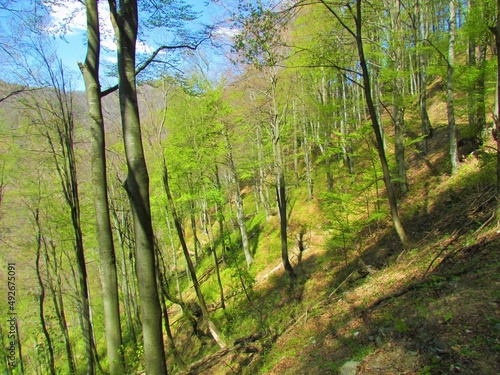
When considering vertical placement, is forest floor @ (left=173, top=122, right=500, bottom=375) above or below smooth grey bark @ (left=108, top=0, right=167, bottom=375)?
below

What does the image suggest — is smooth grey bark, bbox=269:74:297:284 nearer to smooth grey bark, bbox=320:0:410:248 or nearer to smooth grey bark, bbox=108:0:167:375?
smooth grey bark, bbox=320:0:410:248

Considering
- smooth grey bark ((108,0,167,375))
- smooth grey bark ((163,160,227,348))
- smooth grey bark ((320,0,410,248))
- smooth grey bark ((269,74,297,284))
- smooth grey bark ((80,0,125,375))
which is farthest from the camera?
smooth grey bark ((269,74,297,284))

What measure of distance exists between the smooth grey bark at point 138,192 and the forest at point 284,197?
2cm

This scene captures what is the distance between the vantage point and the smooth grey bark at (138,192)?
10.7ft

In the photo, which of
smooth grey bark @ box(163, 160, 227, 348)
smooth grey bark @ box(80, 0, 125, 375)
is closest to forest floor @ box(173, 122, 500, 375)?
smooth grey bark @ box(163, 160, 227, 348)

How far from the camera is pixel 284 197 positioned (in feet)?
37.0

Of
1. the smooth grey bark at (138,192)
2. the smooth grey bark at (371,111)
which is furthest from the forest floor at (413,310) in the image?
the smooth grey bark at (138,192)

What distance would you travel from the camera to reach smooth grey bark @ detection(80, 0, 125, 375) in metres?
Result: 4.60

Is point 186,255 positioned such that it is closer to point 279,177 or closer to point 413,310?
point 279,177

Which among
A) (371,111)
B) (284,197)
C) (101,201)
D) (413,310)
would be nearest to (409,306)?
(413,310)

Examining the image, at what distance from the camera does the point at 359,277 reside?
825cm

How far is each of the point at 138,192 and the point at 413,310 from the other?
384 centimetres

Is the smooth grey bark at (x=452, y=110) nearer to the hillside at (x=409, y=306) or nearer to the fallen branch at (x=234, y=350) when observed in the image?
the hillside at (x=409, y=306)

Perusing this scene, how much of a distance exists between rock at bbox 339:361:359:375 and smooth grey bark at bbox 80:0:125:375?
11.1 feet
